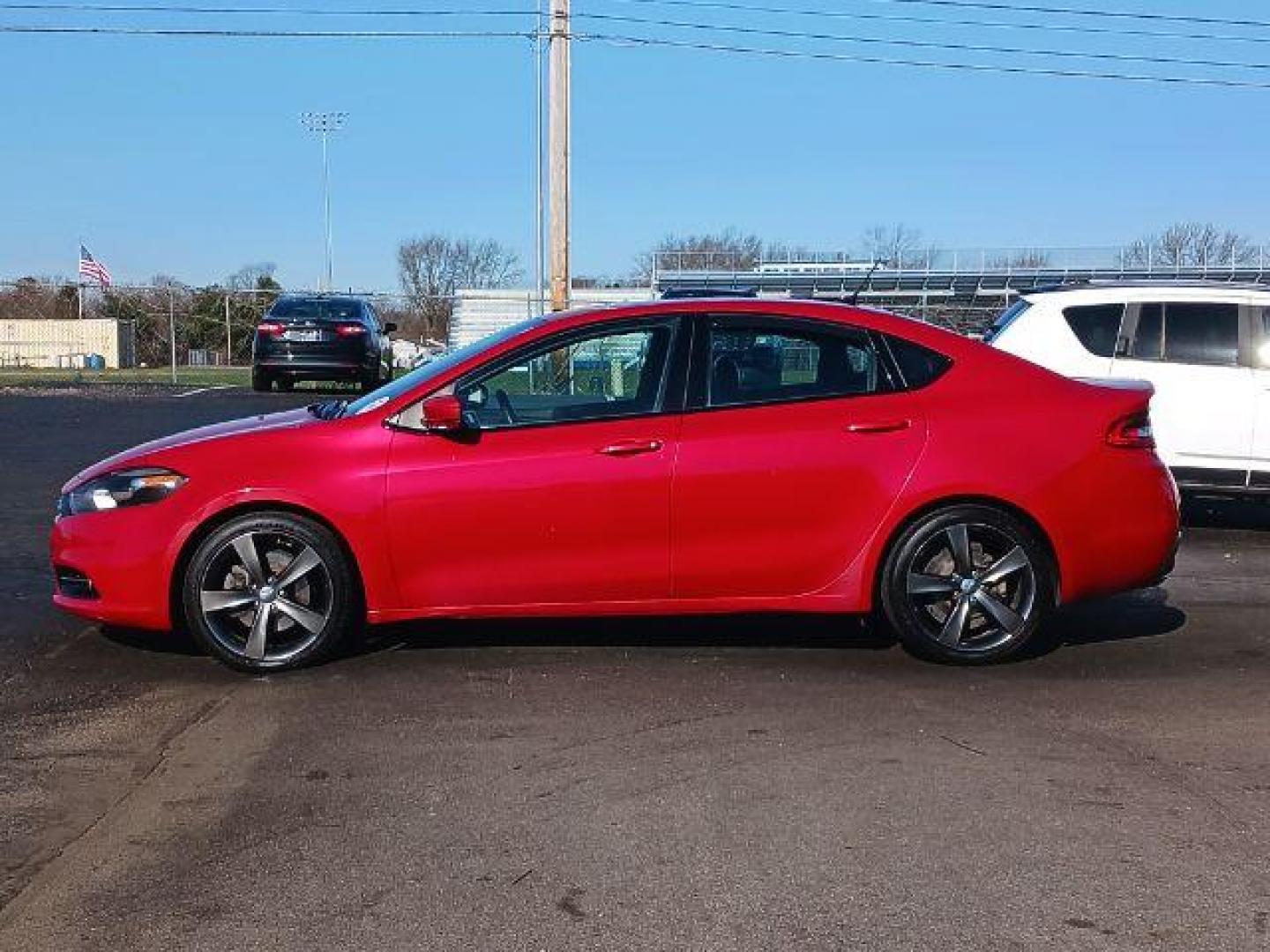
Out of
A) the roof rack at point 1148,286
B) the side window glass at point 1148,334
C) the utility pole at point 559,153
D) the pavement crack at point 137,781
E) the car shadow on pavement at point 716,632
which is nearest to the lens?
the pavement crack at point 137,781

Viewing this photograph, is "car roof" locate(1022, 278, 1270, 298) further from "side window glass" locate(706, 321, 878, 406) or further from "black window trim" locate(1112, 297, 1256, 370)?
"side window glass" locate(706, 321, 878, 406)

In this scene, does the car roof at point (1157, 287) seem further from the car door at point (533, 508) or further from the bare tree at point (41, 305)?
the bare tree at point (41, 305)

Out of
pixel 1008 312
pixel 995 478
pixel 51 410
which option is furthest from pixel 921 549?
pixel 51 410

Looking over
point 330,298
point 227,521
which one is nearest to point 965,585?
point 227,521

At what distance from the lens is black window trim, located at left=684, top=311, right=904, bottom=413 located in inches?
234

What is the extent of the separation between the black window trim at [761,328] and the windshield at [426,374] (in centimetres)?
78

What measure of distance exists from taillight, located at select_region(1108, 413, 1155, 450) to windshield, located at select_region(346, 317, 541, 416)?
264cm

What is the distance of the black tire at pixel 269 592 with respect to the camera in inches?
226

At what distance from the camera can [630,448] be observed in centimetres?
580

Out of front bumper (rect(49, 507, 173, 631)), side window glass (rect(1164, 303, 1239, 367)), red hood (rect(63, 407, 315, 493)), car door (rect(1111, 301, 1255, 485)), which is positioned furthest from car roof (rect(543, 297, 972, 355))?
side window glass (rect(1164, 303, 1239, 367))

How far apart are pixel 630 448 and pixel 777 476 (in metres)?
0.64

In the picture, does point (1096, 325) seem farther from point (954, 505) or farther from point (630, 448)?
point (630, 448)

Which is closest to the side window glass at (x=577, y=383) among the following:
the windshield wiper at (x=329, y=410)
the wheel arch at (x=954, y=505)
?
the windshield wiper at (x=329, y=410)

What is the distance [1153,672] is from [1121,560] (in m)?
0.51
